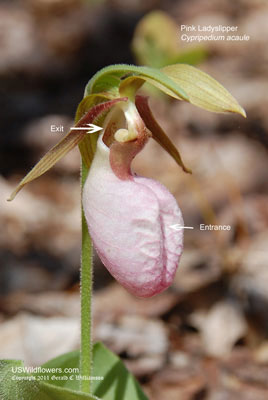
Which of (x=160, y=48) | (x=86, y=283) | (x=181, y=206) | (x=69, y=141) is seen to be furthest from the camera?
(x=181, y=206)

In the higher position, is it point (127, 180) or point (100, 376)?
point (127, 180)

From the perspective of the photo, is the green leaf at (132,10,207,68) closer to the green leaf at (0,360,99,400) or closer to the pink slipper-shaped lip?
the pink slipper-shaped lip

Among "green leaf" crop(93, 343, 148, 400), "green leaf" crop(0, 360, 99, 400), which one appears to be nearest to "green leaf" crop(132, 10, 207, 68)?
"green leaf" crop(93, 343, 148, 400)

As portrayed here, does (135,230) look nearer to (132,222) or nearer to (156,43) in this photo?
(132,222)

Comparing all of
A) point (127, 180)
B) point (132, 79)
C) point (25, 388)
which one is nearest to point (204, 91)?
point (132, 79)

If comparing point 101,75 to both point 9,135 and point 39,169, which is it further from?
point 9,135

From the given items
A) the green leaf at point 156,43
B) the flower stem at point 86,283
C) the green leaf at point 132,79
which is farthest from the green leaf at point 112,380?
the green leaf at point 156,43

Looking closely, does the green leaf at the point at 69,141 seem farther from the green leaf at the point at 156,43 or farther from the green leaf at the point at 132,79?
the green leaf at the point at 156,43

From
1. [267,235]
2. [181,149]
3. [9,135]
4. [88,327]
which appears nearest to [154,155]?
[181,149]
